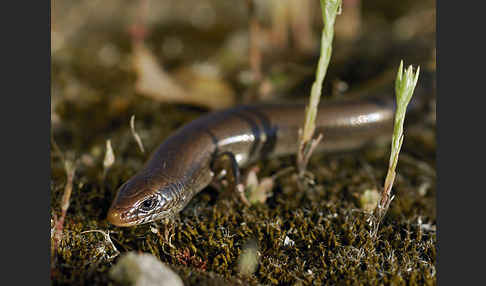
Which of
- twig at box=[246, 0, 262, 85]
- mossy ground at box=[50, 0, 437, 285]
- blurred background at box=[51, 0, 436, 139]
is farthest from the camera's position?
blurred background at box=[51, 0, 436, 139]

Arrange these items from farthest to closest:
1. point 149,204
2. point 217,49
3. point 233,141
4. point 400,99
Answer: point 217,49, point 233,141, point 149,204, point 400,99

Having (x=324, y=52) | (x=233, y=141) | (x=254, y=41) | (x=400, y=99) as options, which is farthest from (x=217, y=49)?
(x=400, y=99)

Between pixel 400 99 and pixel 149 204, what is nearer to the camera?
pixel 400 99

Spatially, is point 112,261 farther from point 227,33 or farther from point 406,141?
point 227,33

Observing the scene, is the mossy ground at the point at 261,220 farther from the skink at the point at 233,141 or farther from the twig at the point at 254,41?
the twig at the point at 254,41

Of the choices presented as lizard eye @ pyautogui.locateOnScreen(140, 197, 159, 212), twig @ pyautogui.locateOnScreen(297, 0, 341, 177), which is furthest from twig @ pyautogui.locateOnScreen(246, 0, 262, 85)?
lizard eye @ pyautogui.locateOnScreen(140, 197, 159, 212)

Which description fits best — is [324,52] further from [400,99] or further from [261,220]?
[261,220]

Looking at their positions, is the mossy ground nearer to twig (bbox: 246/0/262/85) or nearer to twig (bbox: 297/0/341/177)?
twig (bbox: 297/0/341/177)
